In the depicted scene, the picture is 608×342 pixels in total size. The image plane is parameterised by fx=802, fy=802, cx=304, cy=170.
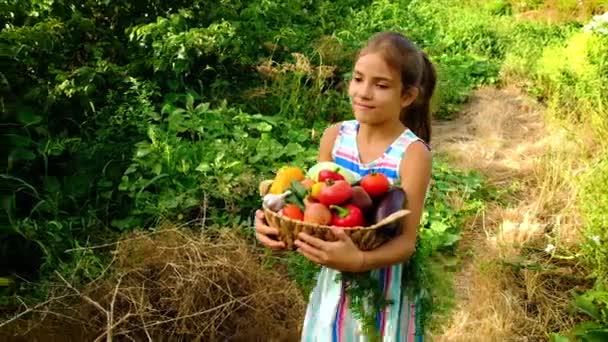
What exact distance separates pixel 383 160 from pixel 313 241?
39 centimetres

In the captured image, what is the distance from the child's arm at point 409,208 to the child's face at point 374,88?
128 mm

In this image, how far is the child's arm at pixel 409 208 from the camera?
1848 millimetres

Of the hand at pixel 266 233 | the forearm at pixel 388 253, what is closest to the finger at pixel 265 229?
the hand at pixel 266 233

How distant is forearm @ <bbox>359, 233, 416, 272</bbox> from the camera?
6.01 feet

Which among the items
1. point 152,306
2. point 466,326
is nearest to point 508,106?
point 466,326

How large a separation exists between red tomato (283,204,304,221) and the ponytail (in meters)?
0.50

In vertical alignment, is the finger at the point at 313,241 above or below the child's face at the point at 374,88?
below

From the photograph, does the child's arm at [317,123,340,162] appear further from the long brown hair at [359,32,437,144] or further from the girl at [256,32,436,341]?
the long brown hair at [359,32,437,144]

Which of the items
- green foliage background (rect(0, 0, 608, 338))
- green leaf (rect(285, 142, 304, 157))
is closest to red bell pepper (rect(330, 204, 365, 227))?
green foliage background (rect(0, 0, 608, 338))

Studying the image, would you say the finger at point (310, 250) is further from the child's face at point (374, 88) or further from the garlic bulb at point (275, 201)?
the child's face at point (374, 88)

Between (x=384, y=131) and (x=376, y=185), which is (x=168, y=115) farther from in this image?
(x=376, y=185)

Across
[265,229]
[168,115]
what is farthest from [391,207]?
[168,115]

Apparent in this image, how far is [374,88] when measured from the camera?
200cm

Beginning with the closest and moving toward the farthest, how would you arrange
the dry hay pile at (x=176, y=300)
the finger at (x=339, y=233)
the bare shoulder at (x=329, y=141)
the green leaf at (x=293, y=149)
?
the finger at (x=339, y=233) → the bare shoulder at (x=329, y=141) → the dry hay pile at (x=176, y=300) → the green leaf at (x=293, y=149)
